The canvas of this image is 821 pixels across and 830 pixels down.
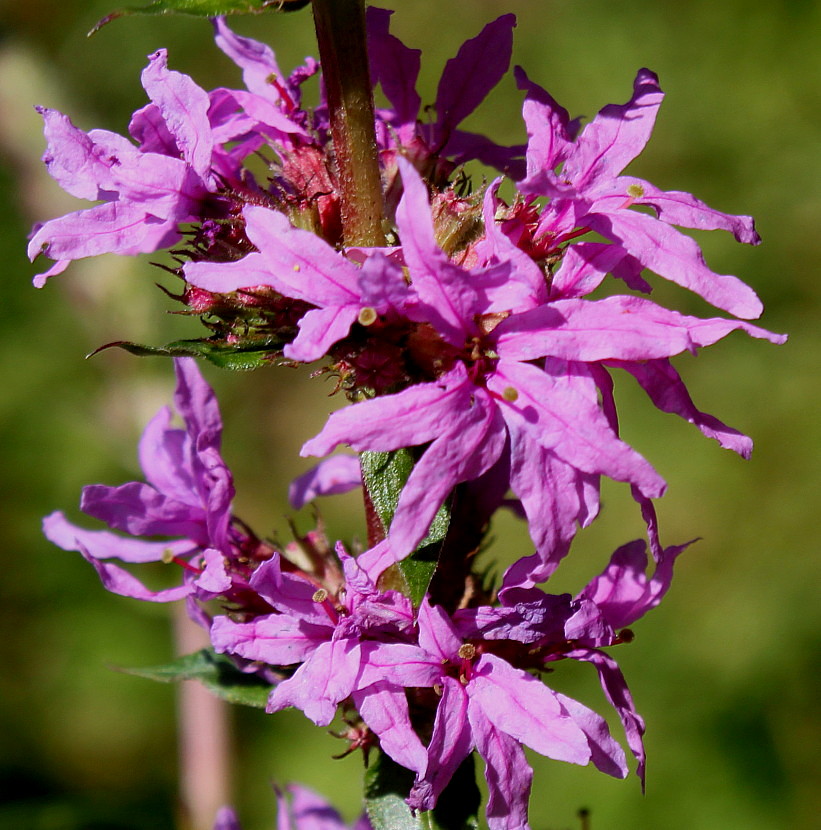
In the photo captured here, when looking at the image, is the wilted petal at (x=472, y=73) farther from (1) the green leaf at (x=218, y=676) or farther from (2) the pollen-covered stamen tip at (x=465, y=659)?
(1) the green leaf at (x=218, y=676)

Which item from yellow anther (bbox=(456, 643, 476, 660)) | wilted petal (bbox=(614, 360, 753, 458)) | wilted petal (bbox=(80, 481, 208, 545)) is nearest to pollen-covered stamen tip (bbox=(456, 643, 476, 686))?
yellow anther (bbox=(456, 643, 476, 660))

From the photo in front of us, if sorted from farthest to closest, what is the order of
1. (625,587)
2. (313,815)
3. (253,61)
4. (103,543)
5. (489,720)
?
(313,815)
(103,543)
(253,61)
(625,587)
(489,720)

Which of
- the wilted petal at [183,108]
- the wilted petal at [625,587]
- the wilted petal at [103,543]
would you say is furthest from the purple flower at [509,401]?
the wilted petal at [103,543]

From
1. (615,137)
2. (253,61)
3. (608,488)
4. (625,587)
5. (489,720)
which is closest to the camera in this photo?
(489,720)

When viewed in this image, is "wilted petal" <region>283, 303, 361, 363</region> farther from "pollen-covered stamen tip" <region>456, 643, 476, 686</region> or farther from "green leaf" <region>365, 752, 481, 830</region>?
"green leaf" <region>365, 752, 481, 830</region>

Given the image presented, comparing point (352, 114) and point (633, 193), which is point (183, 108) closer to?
point (352, 114)

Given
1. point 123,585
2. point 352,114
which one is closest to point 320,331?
point 352,114
